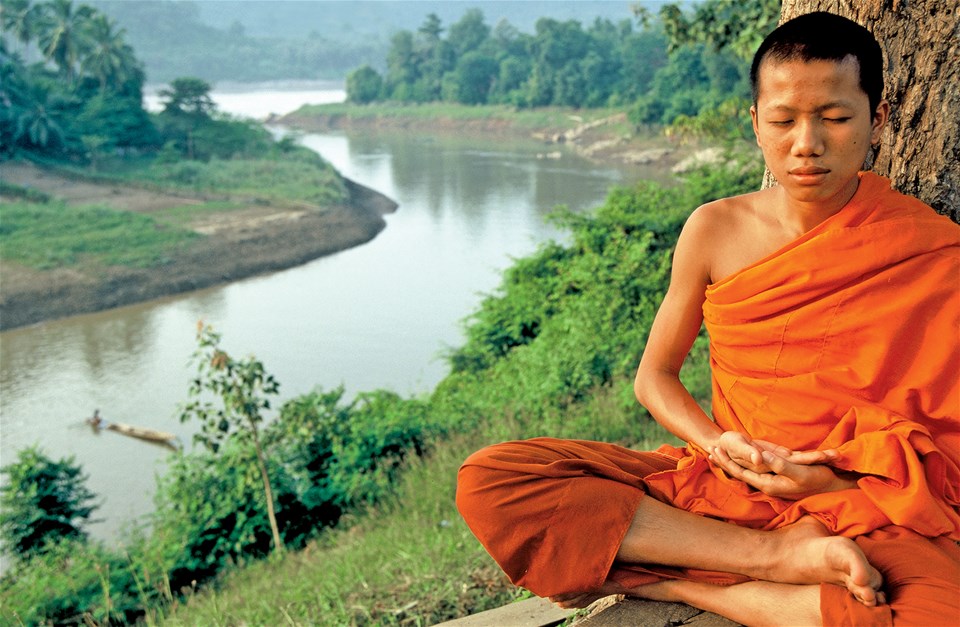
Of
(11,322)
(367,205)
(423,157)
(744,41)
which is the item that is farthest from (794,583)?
(423,157)

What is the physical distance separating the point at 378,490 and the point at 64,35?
33.8 metres

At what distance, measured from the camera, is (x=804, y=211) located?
6.48ft

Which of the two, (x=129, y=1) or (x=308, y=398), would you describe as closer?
(x=308, y=398)

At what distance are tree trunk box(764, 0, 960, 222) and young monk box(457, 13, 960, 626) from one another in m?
0.37

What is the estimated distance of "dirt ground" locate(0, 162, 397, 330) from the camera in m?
18.9

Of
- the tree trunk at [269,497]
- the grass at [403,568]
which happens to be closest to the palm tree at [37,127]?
the tree trunk at [269,497]

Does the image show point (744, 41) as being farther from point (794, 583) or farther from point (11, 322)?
point (11, 322)

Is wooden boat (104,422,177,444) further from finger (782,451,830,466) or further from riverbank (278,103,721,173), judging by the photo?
riverbank (278,103,721,173)

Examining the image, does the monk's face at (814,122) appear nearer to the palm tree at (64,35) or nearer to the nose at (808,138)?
the nose at (808,138)

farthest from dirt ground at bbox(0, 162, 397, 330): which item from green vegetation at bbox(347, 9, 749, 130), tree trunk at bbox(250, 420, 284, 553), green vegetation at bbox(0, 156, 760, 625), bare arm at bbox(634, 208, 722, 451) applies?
A: bare arm at bbox(634, 208, 722, 451)

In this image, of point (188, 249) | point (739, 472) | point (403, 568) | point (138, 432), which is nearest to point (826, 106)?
point (739, 472)

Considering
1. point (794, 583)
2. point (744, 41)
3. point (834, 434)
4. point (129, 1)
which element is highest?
point (129, 1)

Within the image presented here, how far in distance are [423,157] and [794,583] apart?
41336 millimetres

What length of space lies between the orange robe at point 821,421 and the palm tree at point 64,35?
37345 mm
